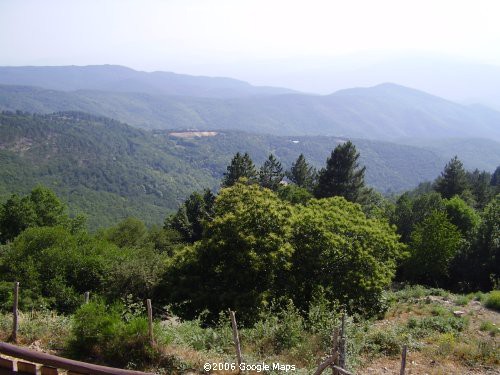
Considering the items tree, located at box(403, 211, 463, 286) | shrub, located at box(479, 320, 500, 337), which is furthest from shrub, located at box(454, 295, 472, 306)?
tree, located at box(403, 211, 463, 286)

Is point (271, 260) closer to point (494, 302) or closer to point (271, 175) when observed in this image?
point (494, 302)

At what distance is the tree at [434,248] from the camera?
27.1m

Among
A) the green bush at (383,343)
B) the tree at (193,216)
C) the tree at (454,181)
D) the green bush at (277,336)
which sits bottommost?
the tree at (193,216)

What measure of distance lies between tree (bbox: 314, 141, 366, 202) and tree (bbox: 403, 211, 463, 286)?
11.1m

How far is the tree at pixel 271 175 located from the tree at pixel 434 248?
Result: 17.8 m

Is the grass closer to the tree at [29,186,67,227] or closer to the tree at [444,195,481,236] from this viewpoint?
the tree at [444,195,481,236]

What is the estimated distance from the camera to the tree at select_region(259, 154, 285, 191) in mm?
43953

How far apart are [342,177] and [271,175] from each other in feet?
34.3

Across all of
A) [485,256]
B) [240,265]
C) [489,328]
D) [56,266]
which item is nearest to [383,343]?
[489,328]

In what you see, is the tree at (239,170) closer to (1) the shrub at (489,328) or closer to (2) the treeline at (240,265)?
(2) the treeline at (240,265)

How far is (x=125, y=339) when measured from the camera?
8789 mm

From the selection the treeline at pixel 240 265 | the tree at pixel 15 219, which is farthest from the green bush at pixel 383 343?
the tree at pixel 15 219

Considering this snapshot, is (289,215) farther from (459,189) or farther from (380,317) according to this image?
(459,189)

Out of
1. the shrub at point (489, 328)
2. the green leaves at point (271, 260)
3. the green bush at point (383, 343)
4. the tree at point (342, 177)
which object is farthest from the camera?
the tree at point (342, 177)
